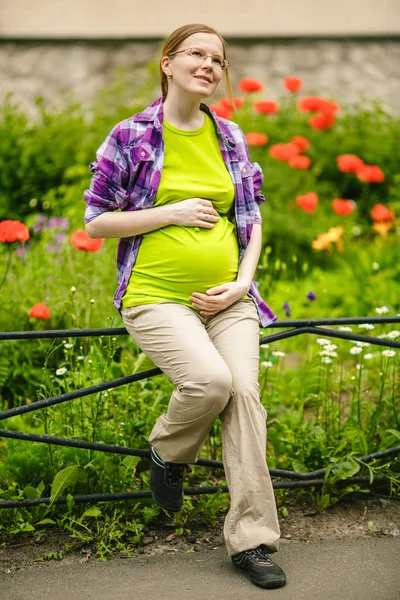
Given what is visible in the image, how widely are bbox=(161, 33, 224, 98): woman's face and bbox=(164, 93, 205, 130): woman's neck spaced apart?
6cm

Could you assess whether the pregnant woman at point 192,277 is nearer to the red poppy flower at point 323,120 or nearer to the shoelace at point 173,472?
the shoelace at point 173,472

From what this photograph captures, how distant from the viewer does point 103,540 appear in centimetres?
307

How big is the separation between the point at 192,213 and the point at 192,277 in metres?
0.23

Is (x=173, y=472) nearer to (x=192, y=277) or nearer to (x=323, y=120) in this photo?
(x=192, y=277)

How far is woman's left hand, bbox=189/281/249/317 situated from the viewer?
2.89 meters

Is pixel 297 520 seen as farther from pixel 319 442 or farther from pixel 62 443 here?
pixel 62 443

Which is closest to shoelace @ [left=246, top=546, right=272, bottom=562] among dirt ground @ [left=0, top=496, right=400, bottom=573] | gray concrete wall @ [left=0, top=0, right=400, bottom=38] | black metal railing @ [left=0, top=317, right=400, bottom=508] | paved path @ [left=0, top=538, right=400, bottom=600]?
paved path @ [left=0, top=538, right=400, bottom=600]

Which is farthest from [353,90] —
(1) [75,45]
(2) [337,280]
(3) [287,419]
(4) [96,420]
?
(4) [96,420]

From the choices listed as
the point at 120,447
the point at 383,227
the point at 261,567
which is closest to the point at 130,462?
the point at 120,447

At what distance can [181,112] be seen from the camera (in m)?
3.01

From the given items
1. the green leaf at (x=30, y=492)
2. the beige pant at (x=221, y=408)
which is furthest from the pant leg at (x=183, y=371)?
the green leaf at (x=30, y=492)

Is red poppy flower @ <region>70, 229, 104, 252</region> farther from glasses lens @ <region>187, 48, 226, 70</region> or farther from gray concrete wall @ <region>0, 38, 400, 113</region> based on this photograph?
gray concrete wall @ <region>0, 38, 400, 113</region>

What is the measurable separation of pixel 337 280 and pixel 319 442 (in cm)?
217

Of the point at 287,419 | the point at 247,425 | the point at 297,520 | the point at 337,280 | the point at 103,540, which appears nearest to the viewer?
the point at 247,425
